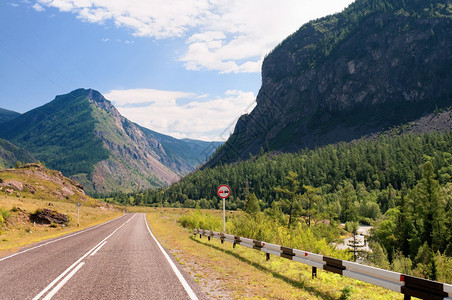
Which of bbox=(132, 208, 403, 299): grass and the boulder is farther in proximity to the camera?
the boulder

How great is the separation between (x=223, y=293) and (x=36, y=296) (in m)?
4.65

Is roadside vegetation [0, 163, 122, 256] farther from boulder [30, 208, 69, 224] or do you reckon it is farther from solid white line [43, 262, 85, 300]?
solid white line [43, 262, 85, 300]

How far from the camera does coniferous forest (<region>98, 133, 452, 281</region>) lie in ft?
139

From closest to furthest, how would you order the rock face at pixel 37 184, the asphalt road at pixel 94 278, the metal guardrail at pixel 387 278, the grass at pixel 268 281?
the metal guardrail at pixel 387 278
the asphalt road at pixel 94 278
the grass at pixel 268 281
the rock face at pixel 37 184

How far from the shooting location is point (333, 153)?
177750 mm

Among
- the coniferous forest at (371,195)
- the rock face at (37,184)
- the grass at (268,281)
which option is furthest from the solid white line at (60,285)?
the rock face at (37,184)

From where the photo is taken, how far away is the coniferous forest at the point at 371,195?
42.3 meters

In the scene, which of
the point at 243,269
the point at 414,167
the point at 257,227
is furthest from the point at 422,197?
the point at 414,167

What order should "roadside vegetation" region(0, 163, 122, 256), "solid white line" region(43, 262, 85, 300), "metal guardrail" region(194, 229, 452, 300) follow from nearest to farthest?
"metal guardrail" region(194, 229, 452, 300) → "solid white line" region(43, 262, 85, 300) → "roadside vegetation" region(0, 163, 122, 256)

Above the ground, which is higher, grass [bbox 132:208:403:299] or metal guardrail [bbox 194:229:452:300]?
metal guardrail [bbox 194:229:452:300]

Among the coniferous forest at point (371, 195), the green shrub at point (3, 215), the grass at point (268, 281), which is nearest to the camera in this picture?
the grass at point (268, 281)

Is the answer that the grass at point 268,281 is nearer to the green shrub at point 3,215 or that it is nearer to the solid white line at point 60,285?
the solid white line at point 60,285

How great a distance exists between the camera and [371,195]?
11812 centimetres

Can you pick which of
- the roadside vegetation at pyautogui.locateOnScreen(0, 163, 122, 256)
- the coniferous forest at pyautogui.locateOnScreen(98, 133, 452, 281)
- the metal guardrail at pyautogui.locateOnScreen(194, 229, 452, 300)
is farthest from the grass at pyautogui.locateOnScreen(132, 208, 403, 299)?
the roadside vegetation at pyautogui.locateOnScreen(0, 163, 122, 256)
